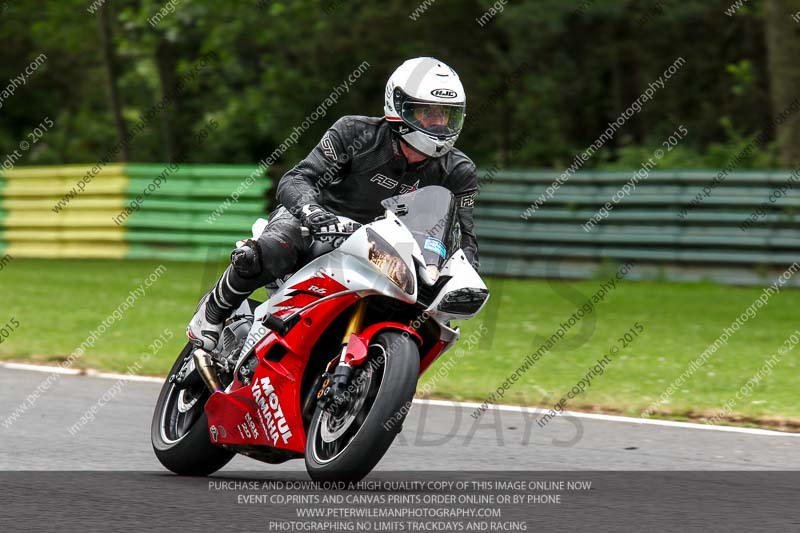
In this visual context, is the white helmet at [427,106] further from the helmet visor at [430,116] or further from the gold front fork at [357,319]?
the gold front fork at [357,319]

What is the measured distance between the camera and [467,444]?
776 centimetres

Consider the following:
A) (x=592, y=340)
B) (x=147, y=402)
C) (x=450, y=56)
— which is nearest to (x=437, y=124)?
(x=147, y=402)

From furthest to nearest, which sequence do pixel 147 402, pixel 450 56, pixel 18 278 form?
1. pixel 450 56
2. pixel 18 278
3. pixel 147 402

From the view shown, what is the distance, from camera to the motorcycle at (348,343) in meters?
5.80

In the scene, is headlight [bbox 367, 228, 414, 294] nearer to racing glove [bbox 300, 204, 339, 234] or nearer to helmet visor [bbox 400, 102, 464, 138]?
racing glove [bbox 300, 204, 339, 234]

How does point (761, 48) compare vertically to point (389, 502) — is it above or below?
below

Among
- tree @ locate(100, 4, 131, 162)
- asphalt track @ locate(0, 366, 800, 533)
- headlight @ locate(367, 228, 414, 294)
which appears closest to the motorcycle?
headlight @ locate(367, 228, 414, 294)

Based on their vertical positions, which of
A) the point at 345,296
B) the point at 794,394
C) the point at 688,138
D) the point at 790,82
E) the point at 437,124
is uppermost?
the point at 437,124

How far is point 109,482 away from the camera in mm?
6340

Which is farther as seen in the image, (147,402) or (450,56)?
(450,56)

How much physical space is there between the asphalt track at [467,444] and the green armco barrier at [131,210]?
1272cm

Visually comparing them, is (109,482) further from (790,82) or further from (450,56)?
(450,56)

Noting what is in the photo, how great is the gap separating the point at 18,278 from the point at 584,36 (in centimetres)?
1227

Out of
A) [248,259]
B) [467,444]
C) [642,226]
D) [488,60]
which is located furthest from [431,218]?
[488,60]
